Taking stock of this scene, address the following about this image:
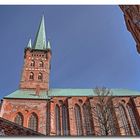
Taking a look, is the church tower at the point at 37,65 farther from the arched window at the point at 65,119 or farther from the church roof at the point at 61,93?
the arched window at the point at 65,119

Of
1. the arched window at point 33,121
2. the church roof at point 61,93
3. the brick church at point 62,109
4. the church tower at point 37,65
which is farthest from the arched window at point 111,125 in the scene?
the church tower at point 37,65

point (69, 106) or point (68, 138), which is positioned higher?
point (69, 106)

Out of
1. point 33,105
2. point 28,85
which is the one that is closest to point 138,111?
point 33,105

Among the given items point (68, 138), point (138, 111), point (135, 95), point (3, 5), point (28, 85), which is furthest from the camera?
point (28, 85)

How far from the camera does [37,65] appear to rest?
21.9 metres

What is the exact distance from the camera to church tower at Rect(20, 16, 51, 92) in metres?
19.7

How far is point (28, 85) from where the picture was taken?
19484 millimetres

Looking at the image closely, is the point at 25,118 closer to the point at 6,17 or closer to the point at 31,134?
the point at 6,17

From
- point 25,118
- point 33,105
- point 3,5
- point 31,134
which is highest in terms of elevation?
point 33,105

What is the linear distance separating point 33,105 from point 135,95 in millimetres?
8484

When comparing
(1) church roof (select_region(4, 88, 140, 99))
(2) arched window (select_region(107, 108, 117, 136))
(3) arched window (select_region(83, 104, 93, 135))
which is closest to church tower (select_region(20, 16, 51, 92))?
(1) church roof (select_region(4, 88, 140, 99))

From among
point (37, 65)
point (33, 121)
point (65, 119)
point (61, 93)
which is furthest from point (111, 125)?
point (37, 65)

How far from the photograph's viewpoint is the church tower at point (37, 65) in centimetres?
1969
